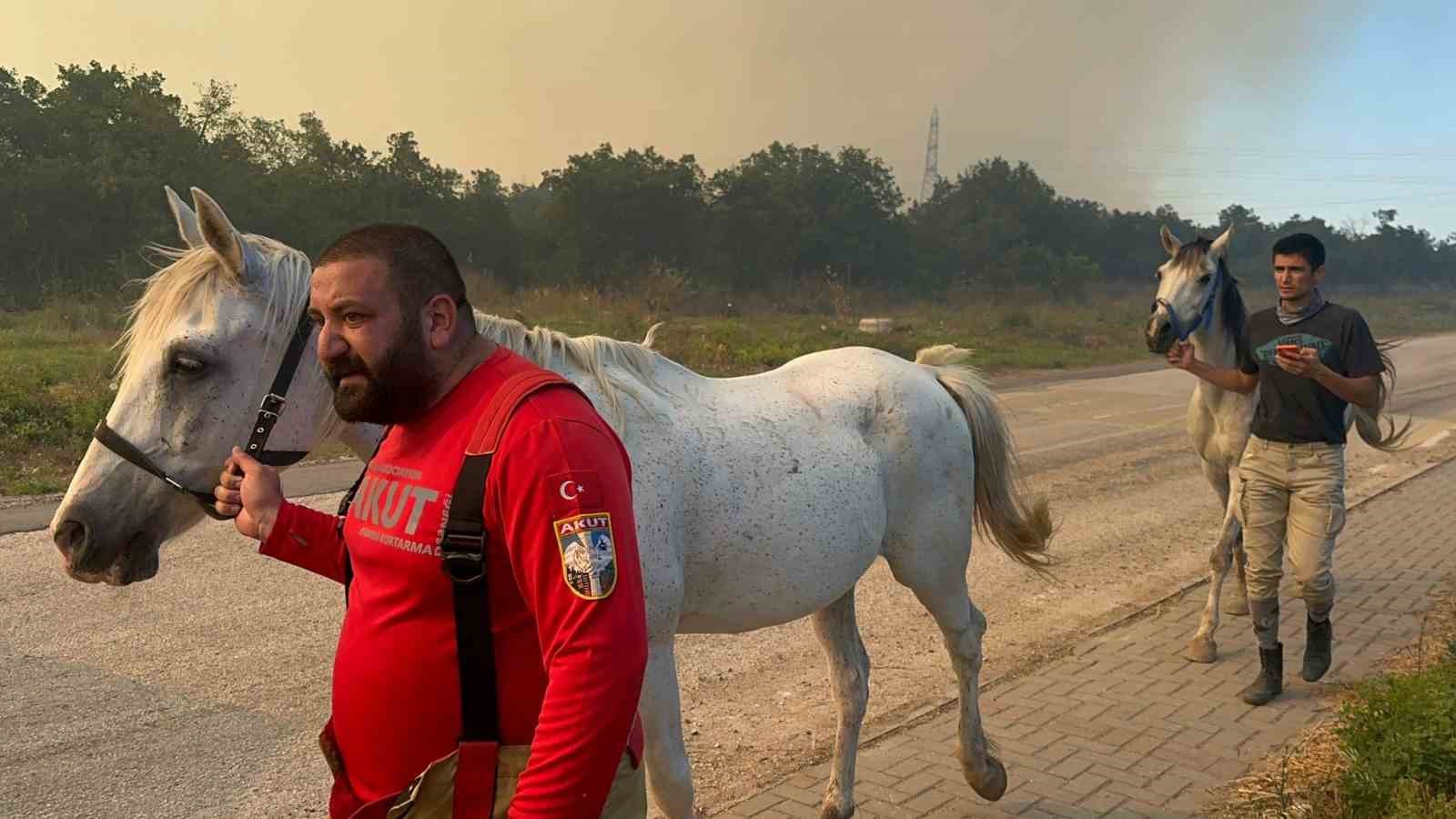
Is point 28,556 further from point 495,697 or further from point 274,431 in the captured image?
point 495,697

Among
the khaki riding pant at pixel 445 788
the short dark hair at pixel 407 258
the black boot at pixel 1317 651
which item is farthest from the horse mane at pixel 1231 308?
the khaki riding pant at pixel 445 788

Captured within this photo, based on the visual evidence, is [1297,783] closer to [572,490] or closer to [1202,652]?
[1202,652]

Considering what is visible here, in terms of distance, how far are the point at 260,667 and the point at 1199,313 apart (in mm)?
5825

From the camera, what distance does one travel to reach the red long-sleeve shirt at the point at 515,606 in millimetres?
1560

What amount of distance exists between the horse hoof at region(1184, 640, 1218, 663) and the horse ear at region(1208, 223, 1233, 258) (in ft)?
8.11

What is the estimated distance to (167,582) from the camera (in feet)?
21.7

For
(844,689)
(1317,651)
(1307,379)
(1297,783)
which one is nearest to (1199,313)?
(1307,379)

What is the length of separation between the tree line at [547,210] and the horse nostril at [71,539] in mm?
13773

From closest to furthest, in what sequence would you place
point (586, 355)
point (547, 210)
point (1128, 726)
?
1. point (586, 355)
2. point (1128, 726)
3. point (547, 210)

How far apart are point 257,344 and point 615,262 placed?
117ft

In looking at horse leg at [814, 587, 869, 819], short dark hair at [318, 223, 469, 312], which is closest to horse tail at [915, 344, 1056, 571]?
horse leg at [814, 587, 869, 819]

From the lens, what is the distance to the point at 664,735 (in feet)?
9.73

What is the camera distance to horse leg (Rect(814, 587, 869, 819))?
402 cm

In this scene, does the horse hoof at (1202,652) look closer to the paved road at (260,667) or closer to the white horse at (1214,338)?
the white horse at (1214,338)
